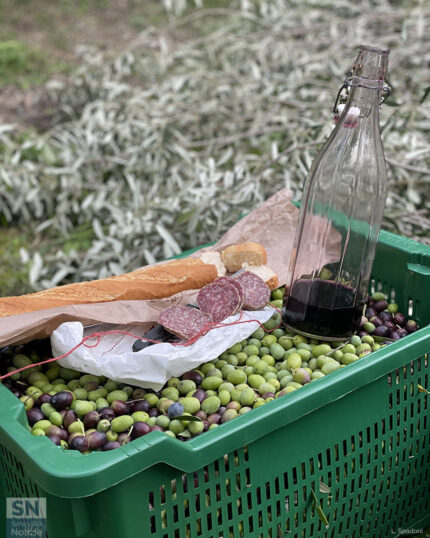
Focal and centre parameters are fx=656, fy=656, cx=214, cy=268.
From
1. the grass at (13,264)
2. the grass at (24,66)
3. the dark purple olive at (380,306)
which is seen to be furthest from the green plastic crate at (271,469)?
the grass at (24,66)

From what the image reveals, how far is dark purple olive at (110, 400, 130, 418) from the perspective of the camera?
1.41 metres

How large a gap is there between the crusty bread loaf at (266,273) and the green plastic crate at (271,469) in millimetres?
474

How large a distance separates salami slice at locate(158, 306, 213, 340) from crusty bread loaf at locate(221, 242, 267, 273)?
277mm

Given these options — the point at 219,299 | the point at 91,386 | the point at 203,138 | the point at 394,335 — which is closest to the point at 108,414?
the point at 91,386

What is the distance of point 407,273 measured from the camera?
1861mm

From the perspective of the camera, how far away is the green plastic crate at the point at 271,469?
1.10m

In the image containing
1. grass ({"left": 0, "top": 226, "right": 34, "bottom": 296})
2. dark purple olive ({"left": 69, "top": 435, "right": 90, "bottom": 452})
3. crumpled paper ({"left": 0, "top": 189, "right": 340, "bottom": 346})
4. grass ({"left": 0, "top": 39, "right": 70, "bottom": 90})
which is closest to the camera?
dark purple olive ({"left": 69, "top": 435, "right": 90, "bottom": 452})

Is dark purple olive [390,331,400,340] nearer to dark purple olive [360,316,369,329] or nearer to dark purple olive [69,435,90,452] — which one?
dark purple olive [360,316,369,329]

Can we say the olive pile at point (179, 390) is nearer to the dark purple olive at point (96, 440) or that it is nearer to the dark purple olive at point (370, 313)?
the dark purple olive at point (96, 440)

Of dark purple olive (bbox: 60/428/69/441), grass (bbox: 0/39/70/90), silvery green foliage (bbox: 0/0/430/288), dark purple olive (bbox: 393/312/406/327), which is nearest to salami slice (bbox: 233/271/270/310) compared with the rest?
dark purple olive (bbox: 393/312/406/327)

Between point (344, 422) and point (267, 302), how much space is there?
490 millimetres

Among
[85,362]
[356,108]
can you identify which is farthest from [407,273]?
[85,362]

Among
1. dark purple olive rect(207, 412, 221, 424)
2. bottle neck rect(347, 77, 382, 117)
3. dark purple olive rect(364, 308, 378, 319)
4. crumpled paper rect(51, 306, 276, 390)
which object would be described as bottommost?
dark purple olive rect(364, 308, 378, 319)

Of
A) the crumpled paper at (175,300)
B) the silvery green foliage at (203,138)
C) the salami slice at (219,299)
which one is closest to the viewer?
the crumpled paper at (175,300)
